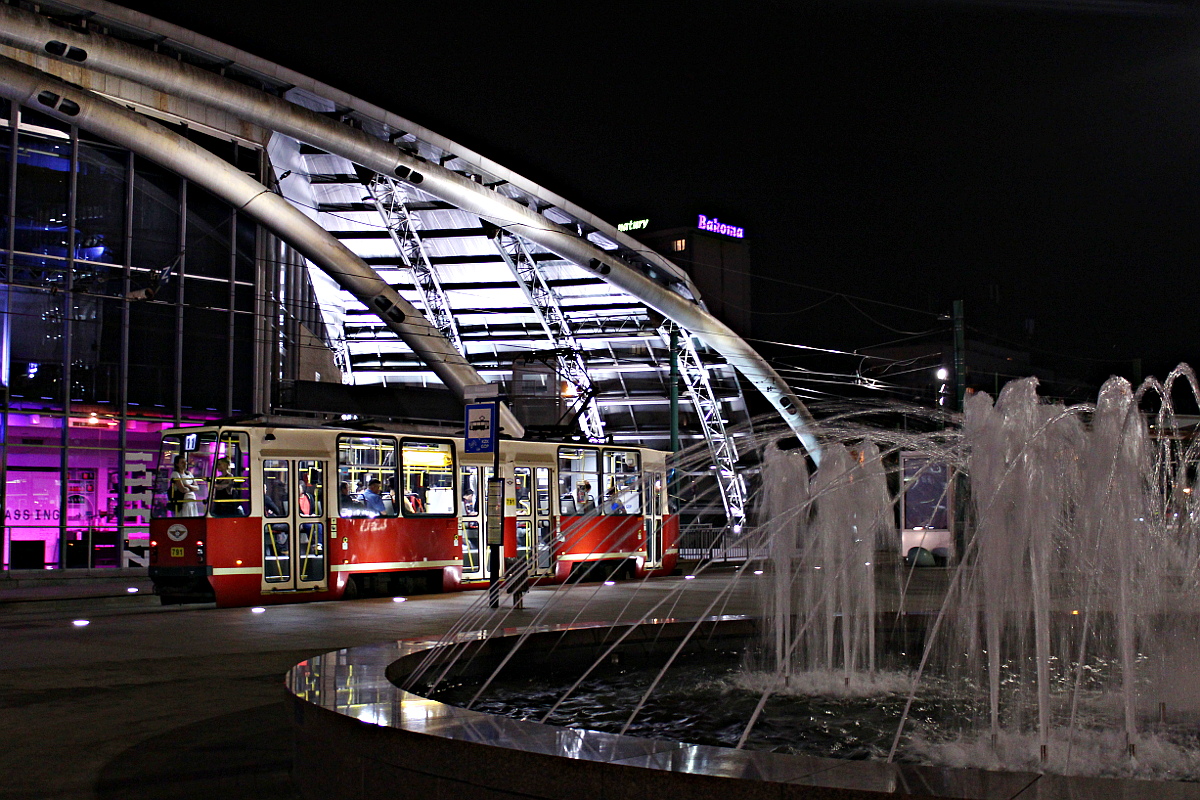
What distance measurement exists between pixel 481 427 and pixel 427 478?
5106mm

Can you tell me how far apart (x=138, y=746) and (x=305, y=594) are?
13064 mm

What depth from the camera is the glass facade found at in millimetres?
27266

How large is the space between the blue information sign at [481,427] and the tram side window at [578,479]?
25.6ft

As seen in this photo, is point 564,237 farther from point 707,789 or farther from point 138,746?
point 707,789

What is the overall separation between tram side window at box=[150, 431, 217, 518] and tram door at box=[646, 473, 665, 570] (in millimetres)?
12172

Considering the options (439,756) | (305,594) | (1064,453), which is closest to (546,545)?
(305,594)

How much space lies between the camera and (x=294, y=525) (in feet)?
67.8

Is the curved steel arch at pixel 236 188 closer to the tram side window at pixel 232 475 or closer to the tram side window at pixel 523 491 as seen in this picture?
the tram side window at pixel 523 491

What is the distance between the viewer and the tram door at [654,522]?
2909 cm

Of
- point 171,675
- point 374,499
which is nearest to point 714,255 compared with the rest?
point 374,499

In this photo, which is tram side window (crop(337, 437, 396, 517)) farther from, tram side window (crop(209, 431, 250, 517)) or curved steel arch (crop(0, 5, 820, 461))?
curved steel arch (crop(0, 5, 820, 461))

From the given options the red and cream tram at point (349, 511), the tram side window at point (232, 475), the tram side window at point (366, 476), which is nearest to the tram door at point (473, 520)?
the red and cream tram at point (349, 511)

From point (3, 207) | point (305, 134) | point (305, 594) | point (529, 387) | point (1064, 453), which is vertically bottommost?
point (305, 594)

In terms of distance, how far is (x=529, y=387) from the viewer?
146 feet
